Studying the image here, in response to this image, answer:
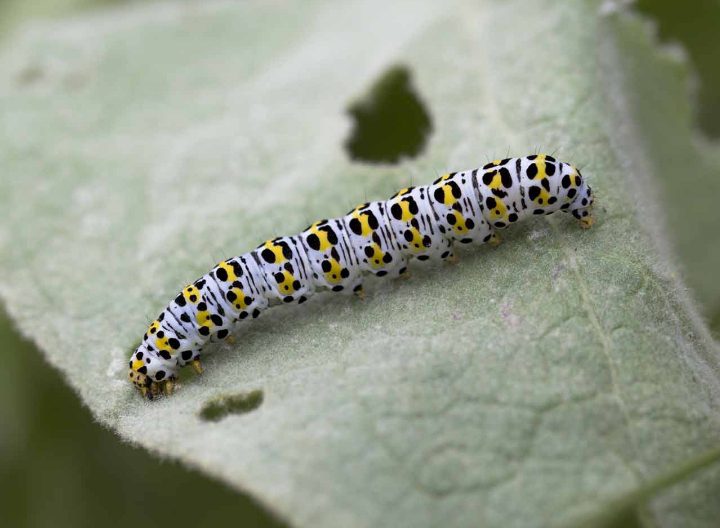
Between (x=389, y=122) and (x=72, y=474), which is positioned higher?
(x=389, y=122)

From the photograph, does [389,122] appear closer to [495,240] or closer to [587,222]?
[495,240]

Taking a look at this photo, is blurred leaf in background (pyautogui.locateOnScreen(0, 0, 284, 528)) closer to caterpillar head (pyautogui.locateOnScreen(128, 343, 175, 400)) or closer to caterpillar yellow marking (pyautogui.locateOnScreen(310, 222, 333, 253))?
caterpillar head (pyautogui.locateOnScreen(128, 343, 175, 400))

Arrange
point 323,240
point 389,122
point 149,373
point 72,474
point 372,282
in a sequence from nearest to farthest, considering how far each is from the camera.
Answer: point 149,373
point 323,240
point 372,282
point 72,474
point 389,122

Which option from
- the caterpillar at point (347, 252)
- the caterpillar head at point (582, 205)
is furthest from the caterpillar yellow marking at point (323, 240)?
the caterpillar head at point (582, 205)

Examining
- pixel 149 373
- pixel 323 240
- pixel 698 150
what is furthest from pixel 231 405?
pixel 698 150

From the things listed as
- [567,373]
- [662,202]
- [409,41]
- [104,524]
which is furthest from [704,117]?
[104,524]

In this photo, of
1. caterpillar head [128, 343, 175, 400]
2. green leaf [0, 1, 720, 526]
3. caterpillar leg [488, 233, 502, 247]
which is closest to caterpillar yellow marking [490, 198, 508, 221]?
caterpillar leg [488, 233, 502, 247]

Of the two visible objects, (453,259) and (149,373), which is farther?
(453,259)

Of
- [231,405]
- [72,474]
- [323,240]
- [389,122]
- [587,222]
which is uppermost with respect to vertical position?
Answer: [389,122]
